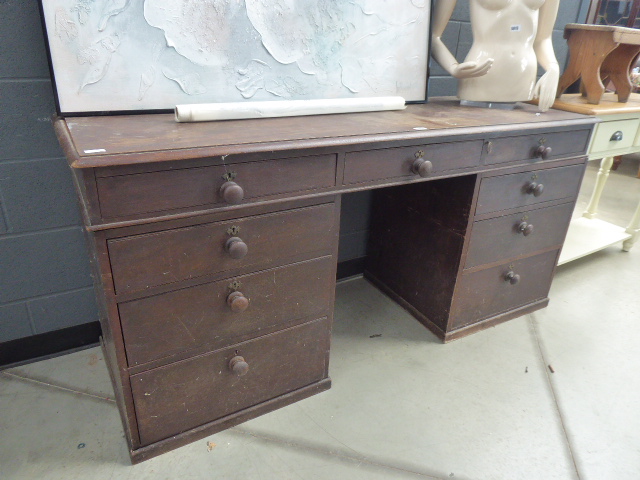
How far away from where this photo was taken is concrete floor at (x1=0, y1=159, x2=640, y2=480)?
4.22ft

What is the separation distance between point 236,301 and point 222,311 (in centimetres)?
6

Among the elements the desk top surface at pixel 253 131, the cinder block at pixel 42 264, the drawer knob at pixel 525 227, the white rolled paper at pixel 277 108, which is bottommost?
the cinder block at pixel 42 264

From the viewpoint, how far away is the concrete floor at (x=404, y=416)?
4.22 feet

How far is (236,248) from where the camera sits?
1131mm

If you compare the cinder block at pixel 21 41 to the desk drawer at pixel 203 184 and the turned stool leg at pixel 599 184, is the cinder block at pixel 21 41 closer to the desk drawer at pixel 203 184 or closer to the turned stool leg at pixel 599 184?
the desk drawer at pixel 203 184

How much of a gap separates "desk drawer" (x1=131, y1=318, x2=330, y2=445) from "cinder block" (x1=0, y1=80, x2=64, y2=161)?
791 millimetres

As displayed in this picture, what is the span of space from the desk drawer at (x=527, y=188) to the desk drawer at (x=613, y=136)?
0.14 meters

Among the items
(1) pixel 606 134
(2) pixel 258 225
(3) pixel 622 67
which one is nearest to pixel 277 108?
(2) pixel 258 225

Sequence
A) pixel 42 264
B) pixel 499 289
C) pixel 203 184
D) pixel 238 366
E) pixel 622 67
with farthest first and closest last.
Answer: pixel 622 67 < pixel 499 289 < pixel 42 264 < pixel 238 366 < pixel 203 184

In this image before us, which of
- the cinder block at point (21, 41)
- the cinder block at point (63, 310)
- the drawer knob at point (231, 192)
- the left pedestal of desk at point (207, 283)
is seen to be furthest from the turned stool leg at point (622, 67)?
the cinder block at point (63, 310)

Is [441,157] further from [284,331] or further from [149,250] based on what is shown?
[149,250]

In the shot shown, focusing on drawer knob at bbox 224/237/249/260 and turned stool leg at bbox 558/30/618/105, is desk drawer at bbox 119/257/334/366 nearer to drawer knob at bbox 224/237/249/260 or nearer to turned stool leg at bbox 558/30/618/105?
drawer knob at bbox 224/237/249/260

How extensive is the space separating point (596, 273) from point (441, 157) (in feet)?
5.16

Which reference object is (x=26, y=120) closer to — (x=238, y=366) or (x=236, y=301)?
(x=236, y=301)
